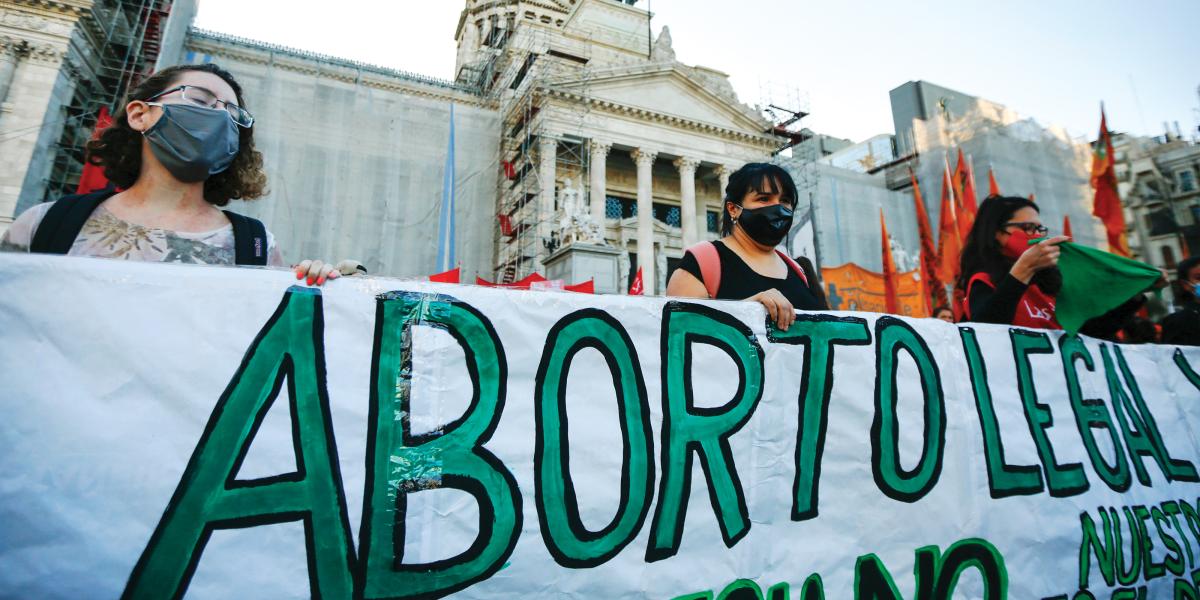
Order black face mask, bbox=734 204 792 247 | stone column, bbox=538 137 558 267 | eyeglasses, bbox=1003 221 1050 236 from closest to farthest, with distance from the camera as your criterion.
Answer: black face mask, bbox=734 204 792 247 → eyeglasses, bbox=1003 221 1050 236 → stone column, bbox=538 137 558 267

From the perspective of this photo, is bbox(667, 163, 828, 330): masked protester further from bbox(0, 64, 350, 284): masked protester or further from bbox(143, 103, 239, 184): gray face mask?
bbox(143, 103, 239, 184): gray face mask

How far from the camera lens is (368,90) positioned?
19719 mm

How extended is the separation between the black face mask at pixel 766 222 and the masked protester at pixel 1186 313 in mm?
2940

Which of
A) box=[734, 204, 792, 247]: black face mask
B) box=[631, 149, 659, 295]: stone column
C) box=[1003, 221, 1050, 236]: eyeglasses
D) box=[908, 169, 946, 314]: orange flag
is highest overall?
box=[631, 149, 659, 295]: stone column

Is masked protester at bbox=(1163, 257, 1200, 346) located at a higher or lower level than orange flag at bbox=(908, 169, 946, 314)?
lower

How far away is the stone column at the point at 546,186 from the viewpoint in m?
19.2

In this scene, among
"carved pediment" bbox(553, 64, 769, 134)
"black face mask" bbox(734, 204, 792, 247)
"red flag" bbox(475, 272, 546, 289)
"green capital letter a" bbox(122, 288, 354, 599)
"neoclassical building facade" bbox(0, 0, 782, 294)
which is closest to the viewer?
"green capital letter a" bbox(122, 288, 354, 599)

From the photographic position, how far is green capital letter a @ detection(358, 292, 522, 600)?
1.37 m

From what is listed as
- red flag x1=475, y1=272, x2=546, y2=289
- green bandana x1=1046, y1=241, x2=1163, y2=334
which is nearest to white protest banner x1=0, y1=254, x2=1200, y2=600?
red flag x1=475, y1=272, x2=546, y2=289

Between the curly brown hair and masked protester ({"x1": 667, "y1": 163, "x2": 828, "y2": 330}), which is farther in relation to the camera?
masked protester ({"x1": 667, "y1": 163, "x2": 828, "y2": 330})

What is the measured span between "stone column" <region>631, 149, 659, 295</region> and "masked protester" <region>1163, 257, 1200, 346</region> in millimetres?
17158

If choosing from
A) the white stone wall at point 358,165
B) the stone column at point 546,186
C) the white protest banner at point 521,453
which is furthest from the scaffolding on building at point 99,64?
the white protest banner at point 521,453

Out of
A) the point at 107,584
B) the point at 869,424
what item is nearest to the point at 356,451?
the point at 107,584

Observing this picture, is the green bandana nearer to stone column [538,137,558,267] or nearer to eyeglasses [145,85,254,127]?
eyeglasses [145,85,254,127]
